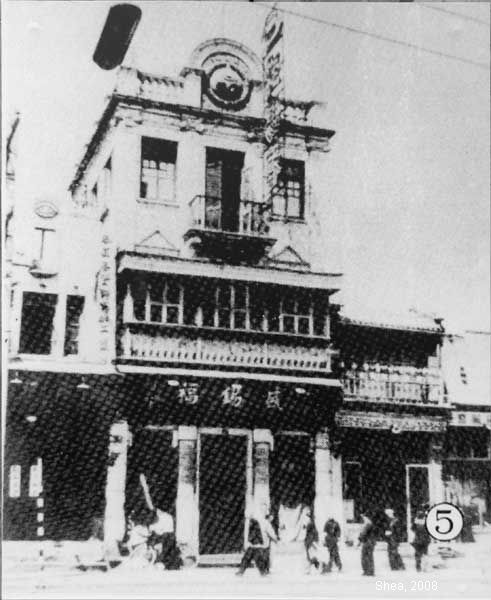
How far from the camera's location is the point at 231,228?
666 cm

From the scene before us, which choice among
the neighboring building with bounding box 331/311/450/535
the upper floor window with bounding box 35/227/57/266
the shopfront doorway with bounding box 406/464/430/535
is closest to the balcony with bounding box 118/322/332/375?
the neighboring building with bounding box 331/311/450/535

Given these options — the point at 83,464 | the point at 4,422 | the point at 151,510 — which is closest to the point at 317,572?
the point at 151,510

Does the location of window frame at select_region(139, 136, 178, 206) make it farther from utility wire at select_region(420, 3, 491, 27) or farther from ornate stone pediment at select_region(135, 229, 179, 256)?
utility wire at select_region(420, 3, 491, 27)

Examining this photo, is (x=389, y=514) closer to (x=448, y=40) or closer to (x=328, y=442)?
(x=328, y=442)

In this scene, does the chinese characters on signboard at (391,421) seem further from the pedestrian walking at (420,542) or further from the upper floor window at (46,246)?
the upper floor window at (46,246)

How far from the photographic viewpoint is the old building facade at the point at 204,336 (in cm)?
604

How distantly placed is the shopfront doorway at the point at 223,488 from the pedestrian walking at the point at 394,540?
124cm

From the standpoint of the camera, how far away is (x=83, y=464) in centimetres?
596

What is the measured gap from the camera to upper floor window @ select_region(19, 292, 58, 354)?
6.01 m

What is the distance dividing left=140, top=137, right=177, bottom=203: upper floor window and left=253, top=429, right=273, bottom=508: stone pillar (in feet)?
7.38

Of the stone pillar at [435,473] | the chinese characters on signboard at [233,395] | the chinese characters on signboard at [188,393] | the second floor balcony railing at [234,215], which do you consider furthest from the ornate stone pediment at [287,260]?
the stone pillar at [435,473]

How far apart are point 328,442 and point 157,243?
7.79 feet

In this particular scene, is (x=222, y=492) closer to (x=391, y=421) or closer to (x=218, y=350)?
(x=218, y=350)

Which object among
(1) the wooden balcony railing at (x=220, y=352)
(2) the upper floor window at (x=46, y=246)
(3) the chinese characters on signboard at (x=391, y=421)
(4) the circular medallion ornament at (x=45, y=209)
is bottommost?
(3) the chinese characters on signboard at (x=391, y=421)
